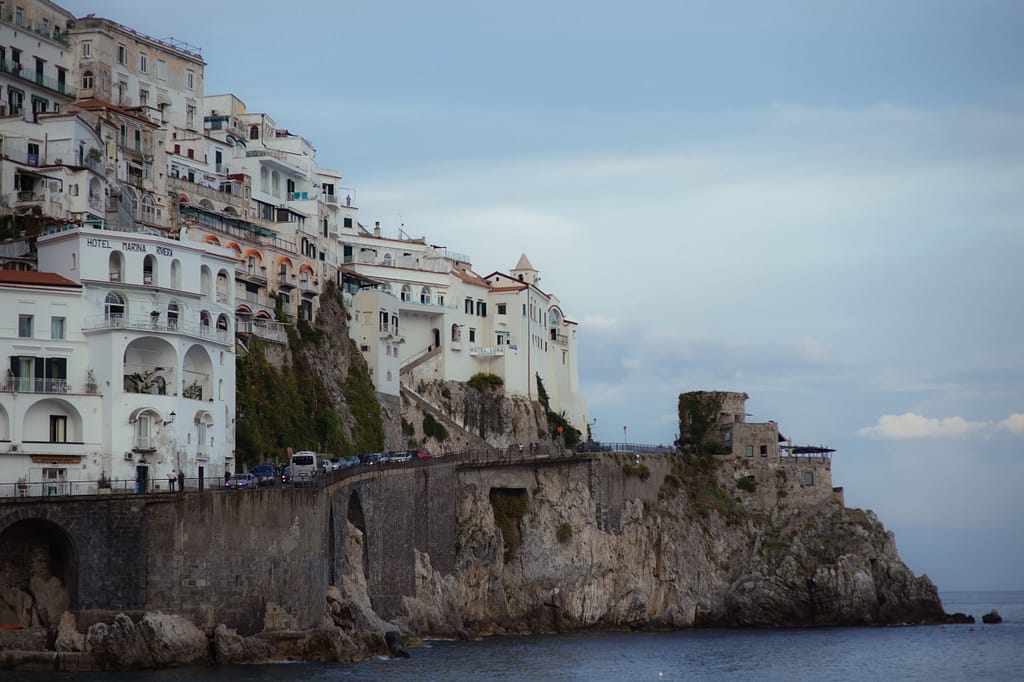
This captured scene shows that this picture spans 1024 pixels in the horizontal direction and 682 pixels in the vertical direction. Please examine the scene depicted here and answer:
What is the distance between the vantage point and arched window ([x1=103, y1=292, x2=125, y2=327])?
80062mm

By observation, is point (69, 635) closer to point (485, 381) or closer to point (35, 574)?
point (35, 574)

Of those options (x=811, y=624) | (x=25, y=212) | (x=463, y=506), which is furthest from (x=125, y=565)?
(x=811, y=624)

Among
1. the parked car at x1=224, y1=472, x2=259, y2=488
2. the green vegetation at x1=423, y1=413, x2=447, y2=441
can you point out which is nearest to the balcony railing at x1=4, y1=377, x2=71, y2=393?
the parked car at x1=224, y1=472, x2=259, y2=488

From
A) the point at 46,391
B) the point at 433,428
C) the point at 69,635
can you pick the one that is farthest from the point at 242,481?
the point at 433,428

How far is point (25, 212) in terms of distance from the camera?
89.9 metres

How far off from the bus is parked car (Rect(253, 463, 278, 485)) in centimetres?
95

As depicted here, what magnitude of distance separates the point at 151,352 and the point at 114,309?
2.79 meters

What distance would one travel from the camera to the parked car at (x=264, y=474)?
78625 millimetres

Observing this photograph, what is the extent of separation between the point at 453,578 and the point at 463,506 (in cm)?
531

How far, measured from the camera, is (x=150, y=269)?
272 ft

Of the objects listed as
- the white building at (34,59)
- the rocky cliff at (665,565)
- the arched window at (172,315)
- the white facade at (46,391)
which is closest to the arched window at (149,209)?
the white building at (34,59)

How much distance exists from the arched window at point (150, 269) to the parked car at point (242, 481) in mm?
10695

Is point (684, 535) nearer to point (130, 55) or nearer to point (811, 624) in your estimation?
point (811, 624)

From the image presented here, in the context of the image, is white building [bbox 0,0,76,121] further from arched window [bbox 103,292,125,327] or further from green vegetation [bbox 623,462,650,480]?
green vegetation [bbox 623,462,650,480]
